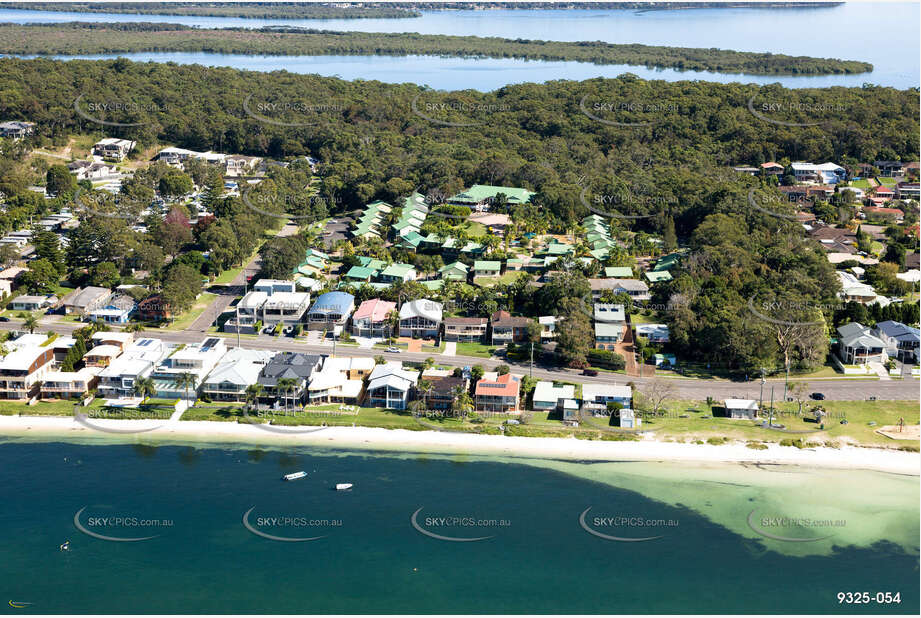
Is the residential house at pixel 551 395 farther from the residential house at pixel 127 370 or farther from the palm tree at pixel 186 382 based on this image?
the residential house at pixel 127 370

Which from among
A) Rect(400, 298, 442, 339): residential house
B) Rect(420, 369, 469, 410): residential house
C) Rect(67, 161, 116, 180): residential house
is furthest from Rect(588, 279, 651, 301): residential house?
Rect(67, 161, 116, 180): residential house

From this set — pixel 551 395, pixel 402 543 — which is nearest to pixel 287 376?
pixel 551 395

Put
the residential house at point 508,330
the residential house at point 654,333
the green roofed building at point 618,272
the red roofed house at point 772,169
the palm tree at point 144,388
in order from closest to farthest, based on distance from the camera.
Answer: the palm tree at point 144,388 < the residential house at point 654,333 < the residential house at point 508,330 < the green roofed building at point 618,272 < the red roofed house at point 772,169

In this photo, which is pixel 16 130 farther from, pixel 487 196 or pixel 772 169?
pixel 772 169

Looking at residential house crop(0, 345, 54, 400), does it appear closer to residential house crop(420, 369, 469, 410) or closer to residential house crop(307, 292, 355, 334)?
residential house crop(307, 292, 355, 334)

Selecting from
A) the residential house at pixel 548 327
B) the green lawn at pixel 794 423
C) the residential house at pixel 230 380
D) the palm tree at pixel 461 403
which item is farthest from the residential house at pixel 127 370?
the green lawn at pixel 794 423

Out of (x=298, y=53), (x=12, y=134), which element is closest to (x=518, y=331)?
(x=12, y=134)

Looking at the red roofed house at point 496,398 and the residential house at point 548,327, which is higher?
the residential house at point 548,327
